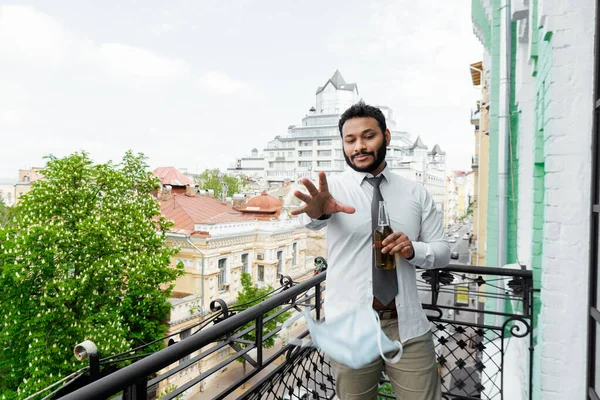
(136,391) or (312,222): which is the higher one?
(312,222)

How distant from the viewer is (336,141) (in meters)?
49.3

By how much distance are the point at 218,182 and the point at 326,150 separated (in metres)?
17.1

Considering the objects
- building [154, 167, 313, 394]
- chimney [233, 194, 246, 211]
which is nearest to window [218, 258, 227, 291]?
building [154, 167, 313, 394]

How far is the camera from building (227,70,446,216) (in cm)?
4741

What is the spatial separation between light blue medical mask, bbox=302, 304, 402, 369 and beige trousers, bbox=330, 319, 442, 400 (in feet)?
0.16

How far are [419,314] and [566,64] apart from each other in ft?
4.42

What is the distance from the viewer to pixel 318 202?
1.41 metres

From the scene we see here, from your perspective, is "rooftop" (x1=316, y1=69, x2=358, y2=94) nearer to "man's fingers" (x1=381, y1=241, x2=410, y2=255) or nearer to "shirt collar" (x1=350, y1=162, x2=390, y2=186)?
"shirt collar" (x1=350, y1=162, x2=390, y2=186)

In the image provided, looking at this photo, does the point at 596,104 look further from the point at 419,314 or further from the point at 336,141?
the point at 336,141

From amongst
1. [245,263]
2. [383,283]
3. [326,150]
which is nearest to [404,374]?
[383,283]

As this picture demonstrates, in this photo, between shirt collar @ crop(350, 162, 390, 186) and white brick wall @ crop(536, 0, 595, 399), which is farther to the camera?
white brick wall @ crop(536, 0, 595, 399)

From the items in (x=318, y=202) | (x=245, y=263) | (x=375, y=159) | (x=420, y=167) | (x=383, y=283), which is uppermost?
(x=420, y=167)

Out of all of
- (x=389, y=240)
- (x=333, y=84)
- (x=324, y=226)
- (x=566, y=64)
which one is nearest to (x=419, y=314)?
(x=389, y=240)

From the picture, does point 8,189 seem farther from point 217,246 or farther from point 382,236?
point 382,236
